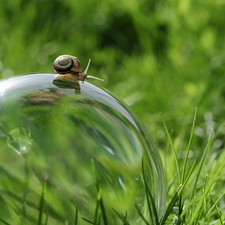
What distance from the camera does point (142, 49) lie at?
9.48 ft

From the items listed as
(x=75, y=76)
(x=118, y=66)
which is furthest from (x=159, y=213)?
(x=118, y=66)

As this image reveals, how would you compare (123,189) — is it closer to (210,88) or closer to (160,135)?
(160,135)

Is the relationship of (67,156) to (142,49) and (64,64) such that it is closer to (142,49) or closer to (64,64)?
(64,64)

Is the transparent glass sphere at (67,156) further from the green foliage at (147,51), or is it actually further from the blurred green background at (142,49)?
the blurred green background at (142,49)

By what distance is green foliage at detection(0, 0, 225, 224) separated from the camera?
1965mm

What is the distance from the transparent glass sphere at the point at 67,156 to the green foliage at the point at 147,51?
620 mm

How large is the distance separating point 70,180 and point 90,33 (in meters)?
2.39

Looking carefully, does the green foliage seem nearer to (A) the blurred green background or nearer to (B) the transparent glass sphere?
(A) the blurred green background

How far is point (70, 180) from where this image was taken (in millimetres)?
773

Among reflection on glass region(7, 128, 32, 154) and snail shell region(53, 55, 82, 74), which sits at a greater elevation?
snail shell region(53, 55, 82, 74)

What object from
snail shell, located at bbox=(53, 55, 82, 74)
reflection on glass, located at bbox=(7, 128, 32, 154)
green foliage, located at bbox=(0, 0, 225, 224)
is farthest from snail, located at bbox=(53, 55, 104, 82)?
green foliage, located at bbox=(0, 0, 225, 224)

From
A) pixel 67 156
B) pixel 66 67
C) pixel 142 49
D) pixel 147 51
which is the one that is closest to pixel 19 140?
pixel 67 156

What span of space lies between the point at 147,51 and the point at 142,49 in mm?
207

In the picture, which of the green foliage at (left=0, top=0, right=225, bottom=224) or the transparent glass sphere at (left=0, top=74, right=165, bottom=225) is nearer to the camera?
the transparent glass sphere at (left=0, top=74, right=165, bottom=225)
